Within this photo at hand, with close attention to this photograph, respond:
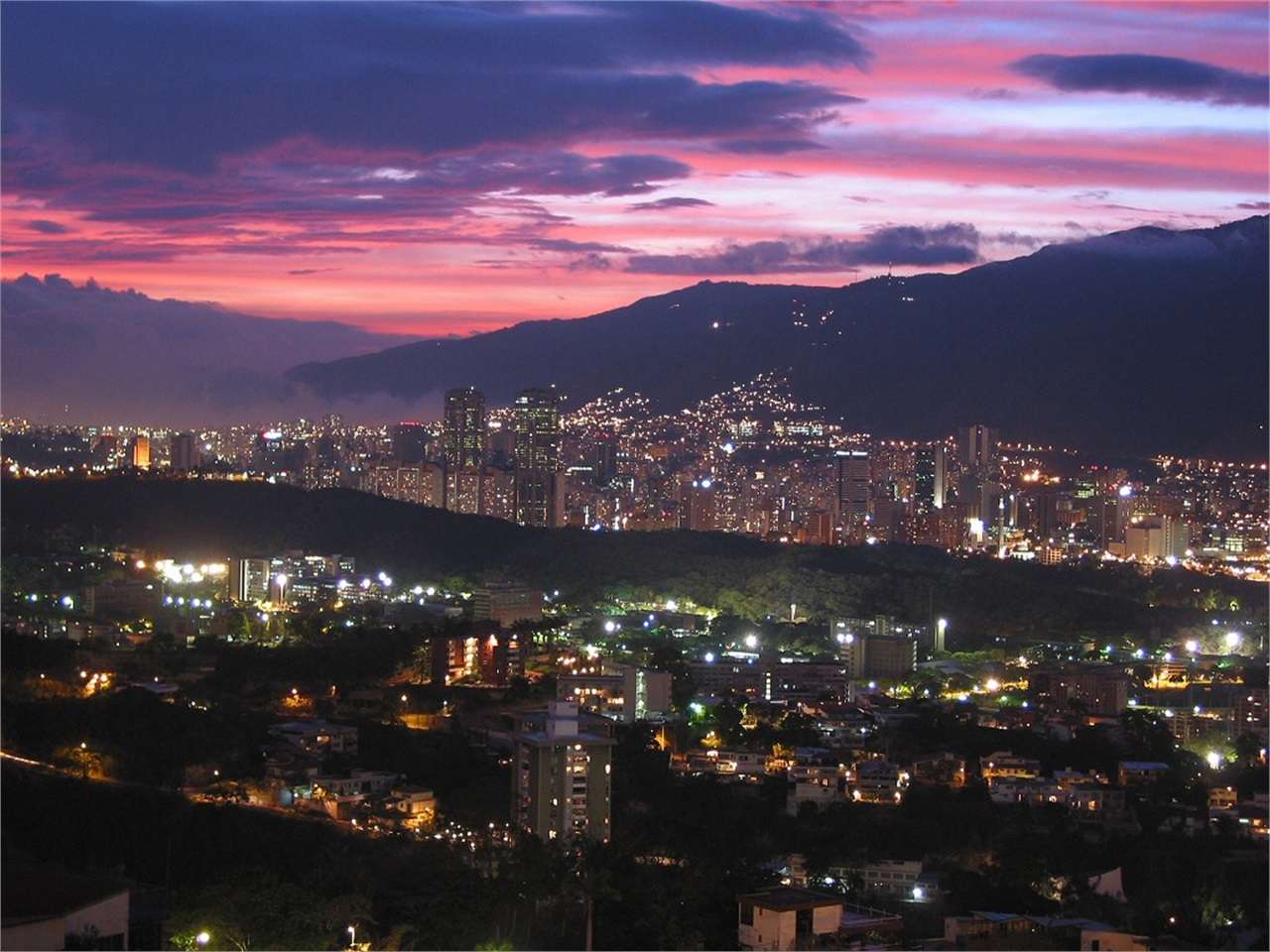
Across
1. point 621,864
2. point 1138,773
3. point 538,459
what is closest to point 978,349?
point 538,459

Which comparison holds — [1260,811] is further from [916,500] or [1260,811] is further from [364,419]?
[364,419]

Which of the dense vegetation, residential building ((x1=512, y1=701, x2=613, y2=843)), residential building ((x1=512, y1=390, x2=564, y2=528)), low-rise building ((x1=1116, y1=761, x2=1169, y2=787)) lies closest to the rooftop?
the dense vegetation

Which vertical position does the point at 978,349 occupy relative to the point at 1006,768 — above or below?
above

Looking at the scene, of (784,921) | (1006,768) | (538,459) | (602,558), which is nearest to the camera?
(784,921)

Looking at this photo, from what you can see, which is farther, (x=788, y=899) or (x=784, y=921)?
(x=788, y=899)

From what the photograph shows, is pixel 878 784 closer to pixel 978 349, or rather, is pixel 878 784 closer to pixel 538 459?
pixel 538 459

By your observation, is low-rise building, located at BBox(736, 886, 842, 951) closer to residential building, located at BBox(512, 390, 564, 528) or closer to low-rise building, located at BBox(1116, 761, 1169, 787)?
low-rise building, located at BBox(1116, 761, 1169, 787)

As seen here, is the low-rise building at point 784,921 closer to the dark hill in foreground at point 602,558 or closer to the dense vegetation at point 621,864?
Result: the dense vegetation at point 621,864

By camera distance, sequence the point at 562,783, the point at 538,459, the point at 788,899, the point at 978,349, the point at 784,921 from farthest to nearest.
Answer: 1. the point at 978,349
2. the point at 538,459
3. the point at 562,783
4. the point at 788,899
5. the point at 784,921
